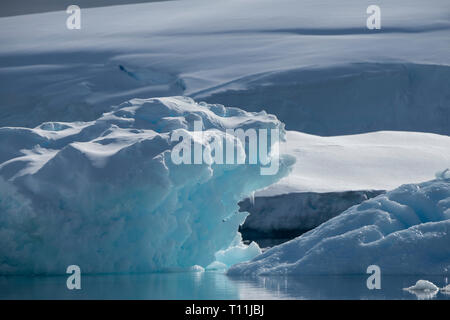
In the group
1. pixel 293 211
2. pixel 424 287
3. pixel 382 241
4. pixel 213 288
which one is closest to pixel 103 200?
pixel 213 288

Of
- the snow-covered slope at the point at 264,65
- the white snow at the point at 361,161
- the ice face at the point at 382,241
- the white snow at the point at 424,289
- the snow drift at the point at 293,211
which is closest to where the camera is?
the white snow at the point at 424,289

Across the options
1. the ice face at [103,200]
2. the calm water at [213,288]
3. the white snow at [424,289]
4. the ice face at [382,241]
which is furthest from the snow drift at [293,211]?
the white snow at [424,289]

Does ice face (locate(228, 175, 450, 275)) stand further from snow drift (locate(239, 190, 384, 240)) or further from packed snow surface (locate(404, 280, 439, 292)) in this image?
snow drift (locate(239, 190, 384, 240))

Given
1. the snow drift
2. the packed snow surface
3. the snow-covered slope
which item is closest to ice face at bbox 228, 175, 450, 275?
the packed snow surface

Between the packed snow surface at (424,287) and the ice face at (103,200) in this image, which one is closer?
the packed snow surface at (424,287)

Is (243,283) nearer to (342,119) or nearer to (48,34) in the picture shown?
(342,119)

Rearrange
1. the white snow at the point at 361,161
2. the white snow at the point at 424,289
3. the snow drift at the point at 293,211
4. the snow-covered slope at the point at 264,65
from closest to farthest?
the white snow at the point at 424,289 → the snow drift at the point at 293,211 → the white snow at the point at 361,161 → the snow-covered slope at the point at 264,65

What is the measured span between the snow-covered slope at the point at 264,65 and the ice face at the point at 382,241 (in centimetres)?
1023

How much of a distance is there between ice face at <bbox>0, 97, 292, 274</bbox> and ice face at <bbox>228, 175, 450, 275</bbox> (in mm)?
1199

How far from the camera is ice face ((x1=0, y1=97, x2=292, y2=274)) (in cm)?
855

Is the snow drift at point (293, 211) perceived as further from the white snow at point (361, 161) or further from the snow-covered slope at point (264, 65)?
the snow-covered slope at point (264, 65)

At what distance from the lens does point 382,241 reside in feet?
23.9

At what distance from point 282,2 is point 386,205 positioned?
21.2m

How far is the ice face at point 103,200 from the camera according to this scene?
855 centimetres
